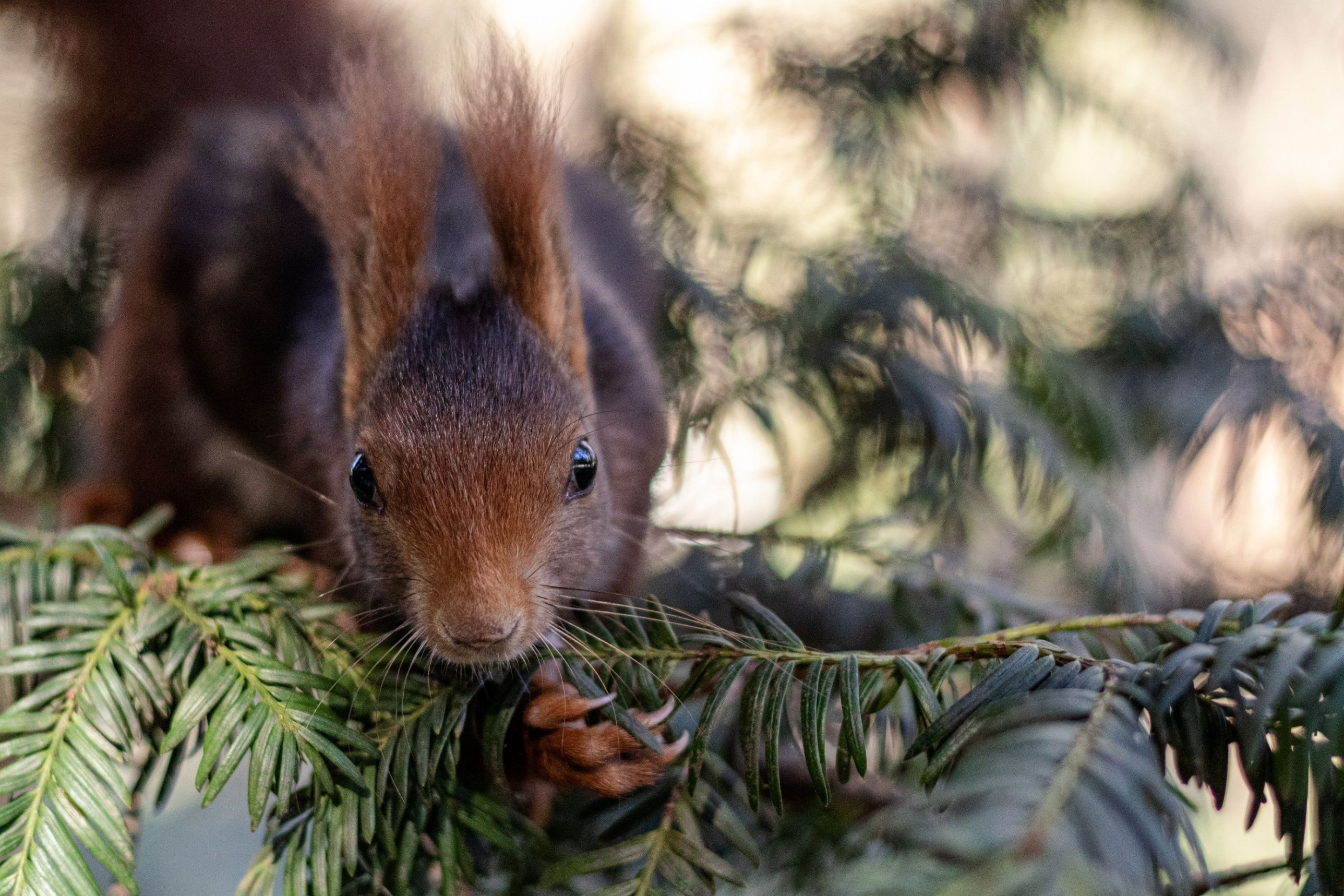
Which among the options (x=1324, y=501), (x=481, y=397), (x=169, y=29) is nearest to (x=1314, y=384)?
(x=1324, y=501)

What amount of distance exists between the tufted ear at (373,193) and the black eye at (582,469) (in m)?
0.20

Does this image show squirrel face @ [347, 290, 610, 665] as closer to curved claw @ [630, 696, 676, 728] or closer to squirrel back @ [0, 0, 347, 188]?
curved claw @ [630, 696, 676, 728]

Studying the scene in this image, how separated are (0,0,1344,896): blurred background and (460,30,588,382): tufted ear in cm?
4

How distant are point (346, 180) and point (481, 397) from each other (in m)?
0.22

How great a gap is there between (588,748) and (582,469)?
29 cm

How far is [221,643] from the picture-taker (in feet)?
2.14

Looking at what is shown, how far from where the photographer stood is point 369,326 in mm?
920

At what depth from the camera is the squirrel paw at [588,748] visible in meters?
0.65

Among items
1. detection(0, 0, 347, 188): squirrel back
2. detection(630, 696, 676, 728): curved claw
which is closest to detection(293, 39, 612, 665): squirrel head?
detection(630, 696, 676, 728): curved claw

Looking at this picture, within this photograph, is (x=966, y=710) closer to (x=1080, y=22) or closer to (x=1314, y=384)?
(x=1314, y=384)

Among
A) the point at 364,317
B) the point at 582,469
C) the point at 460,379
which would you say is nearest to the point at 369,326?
the point at 364,317

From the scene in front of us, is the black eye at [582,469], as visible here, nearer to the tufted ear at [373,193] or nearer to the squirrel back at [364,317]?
the squirrel back at [364,317]

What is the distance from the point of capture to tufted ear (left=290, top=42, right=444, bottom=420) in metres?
0.81

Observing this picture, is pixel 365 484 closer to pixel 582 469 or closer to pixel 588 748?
pixel 582 469
